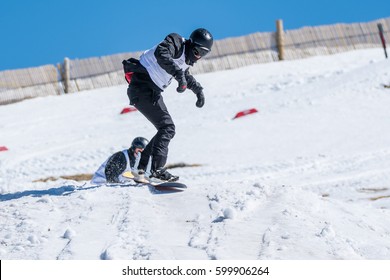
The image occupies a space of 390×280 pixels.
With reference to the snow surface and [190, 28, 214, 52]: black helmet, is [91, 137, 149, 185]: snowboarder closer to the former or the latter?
the snow surface

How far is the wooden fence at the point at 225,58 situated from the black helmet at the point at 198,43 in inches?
662

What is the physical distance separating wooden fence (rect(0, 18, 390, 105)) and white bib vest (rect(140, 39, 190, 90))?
655 inches

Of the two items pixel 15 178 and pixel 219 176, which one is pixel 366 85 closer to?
pixel 219 176

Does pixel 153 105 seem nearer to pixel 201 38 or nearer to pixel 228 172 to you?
pixel 201 38

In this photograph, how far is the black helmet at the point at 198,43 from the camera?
24.1ft

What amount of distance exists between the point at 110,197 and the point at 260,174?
4337 millimetres

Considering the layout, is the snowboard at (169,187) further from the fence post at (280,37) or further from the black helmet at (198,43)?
the fence post at (280,37)

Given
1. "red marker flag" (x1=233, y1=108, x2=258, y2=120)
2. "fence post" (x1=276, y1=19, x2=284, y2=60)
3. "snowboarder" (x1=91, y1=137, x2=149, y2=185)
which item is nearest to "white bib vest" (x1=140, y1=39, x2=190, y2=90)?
"snowboarder" (x1=91, y1=137, x2=149, y2=185)

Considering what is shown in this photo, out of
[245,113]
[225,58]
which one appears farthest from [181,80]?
[225,58]

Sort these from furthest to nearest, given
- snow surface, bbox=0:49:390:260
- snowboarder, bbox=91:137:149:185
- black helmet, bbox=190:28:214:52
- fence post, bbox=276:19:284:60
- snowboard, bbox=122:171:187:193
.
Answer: fence post, bbox=276:19:284:60, snowboarder, bbox=91:137:149:185, black helmet, bbox=190:28:214:52, snowboard, bbox=122:171:187:193, snow surface, bbox=0:49:390:260

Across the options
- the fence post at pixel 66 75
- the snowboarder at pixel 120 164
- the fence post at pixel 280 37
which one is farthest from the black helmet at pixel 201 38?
the fence post at pixel 280 37

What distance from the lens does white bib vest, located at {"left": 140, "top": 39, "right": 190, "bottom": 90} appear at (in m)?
7.39

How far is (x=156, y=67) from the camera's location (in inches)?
291

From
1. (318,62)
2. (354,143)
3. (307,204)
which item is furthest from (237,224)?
(318,62)
